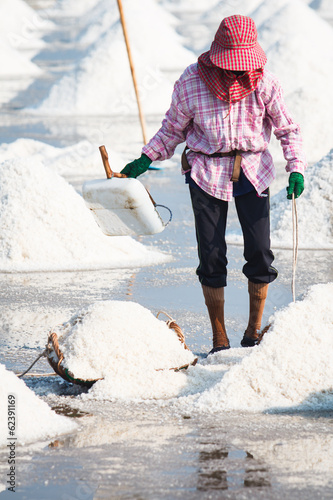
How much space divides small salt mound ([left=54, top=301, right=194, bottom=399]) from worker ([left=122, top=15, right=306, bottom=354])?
0.51m

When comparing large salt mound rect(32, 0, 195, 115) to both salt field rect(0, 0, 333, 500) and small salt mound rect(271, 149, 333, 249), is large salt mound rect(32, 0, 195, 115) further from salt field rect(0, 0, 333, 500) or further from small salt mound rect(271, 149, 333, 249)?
small salt mound rect(271, 149, 333, 249)

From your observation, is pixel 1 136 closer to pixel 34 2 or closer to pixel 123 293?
pixel 123 293

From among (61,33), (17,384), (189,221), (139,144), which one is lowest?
(61,33)

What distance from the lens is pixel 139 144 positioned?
44.2 ft

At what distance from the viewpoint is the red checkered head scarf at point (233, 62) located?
3.43 metres

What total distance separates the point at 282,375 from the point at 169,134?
4.26 feet

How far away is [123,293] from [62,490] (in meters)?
2.69

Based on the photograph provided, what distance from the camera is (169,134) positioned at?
3768mm

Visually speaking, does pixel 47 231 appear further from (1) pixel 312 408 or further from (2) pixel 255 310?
(1) pixel 312 408

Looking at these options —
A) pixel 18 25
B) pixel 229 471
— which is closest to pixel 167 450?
pixel 229 471

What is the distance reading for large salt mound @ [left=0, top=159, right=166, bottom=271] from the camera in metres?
5.67

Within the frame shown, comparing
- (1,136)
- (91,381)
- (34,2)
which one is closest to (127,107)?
(1,136)

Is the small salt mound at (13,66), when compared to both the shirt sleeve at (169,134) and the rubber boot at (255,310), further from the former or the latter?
the rubber boot at (255,310)

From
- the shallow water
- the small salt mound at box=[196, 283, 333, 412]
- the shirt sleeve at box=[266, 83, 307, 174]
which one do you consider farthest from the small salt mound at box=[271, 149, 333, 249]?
the small salt mound at box=[196, 283, 333, 412]
